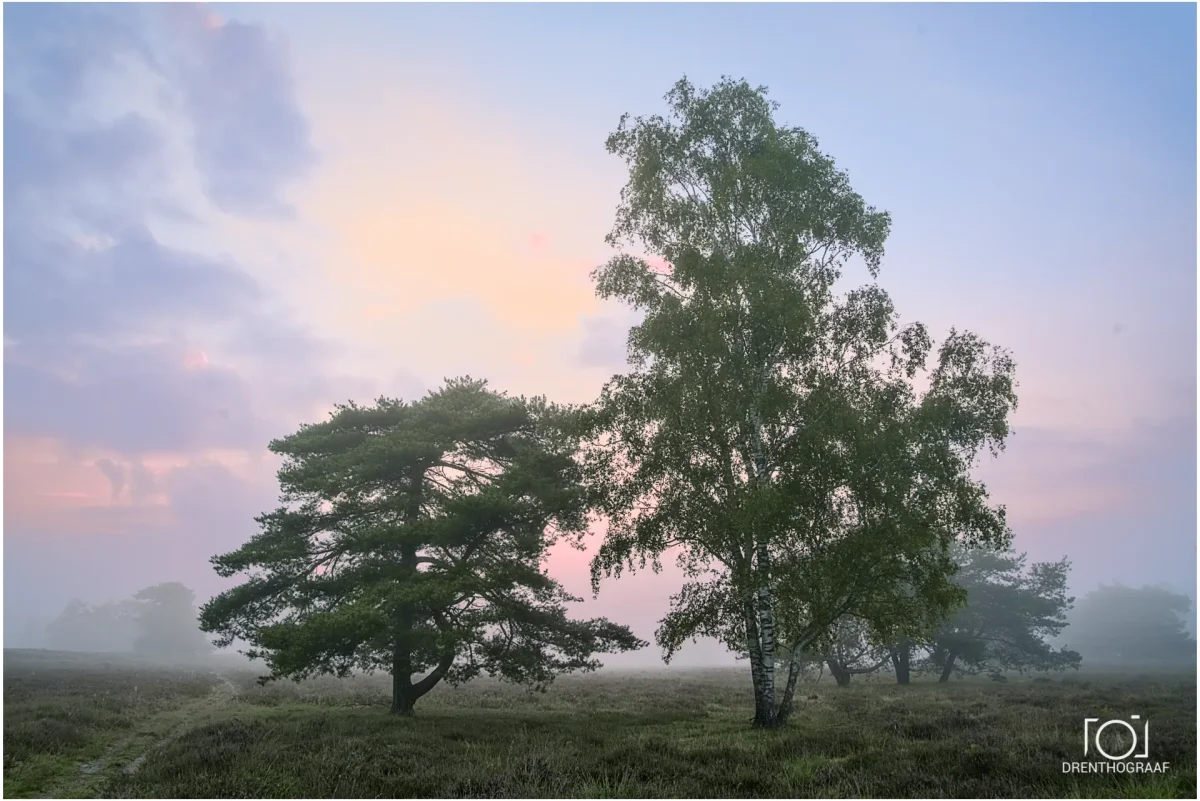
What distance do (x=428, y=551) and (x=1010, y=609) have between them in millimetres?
38534

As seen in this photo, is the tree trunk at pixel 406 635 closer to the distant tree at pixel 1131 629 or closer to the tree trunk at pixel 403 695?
the tree trunk at pixel 403 695

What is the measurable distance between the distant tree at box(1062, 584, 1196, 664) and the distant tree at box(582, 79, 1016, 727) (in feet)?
305

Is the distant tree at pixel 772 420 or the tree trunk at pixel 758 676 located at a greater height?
the distant tree at pixel 772 420

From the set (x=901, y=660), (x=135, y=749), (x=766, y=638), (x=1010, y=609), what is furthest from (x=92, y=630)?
(x=766, y=638)

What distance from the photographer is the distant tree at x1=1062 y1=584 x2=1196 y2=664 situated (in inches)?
3590

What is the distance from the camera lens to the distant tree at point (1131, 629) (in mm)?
91188

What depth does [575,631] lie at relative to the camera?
1969 centimetres

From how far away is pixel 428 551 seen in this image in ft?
68.7

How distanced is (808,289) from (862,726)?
1208cm

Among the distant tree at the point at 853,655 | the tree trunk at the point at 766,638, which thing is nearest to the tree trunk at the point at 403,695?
the tree trunk at the point at 766,638

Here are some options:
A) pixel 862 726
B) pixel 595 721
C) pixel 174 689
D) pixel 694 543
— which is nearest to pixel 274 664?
pixel 595 721

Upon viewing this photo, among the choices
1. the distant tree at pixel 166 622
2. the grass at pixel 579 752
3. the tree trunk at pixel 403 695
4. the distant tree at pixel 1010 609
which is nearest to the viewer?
the grass at pixel 579 752

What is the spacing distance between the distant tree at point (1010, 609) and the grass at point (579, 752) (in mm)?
18543

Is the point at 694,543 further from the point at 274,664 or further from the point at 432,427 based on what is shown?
the point at 274,664
